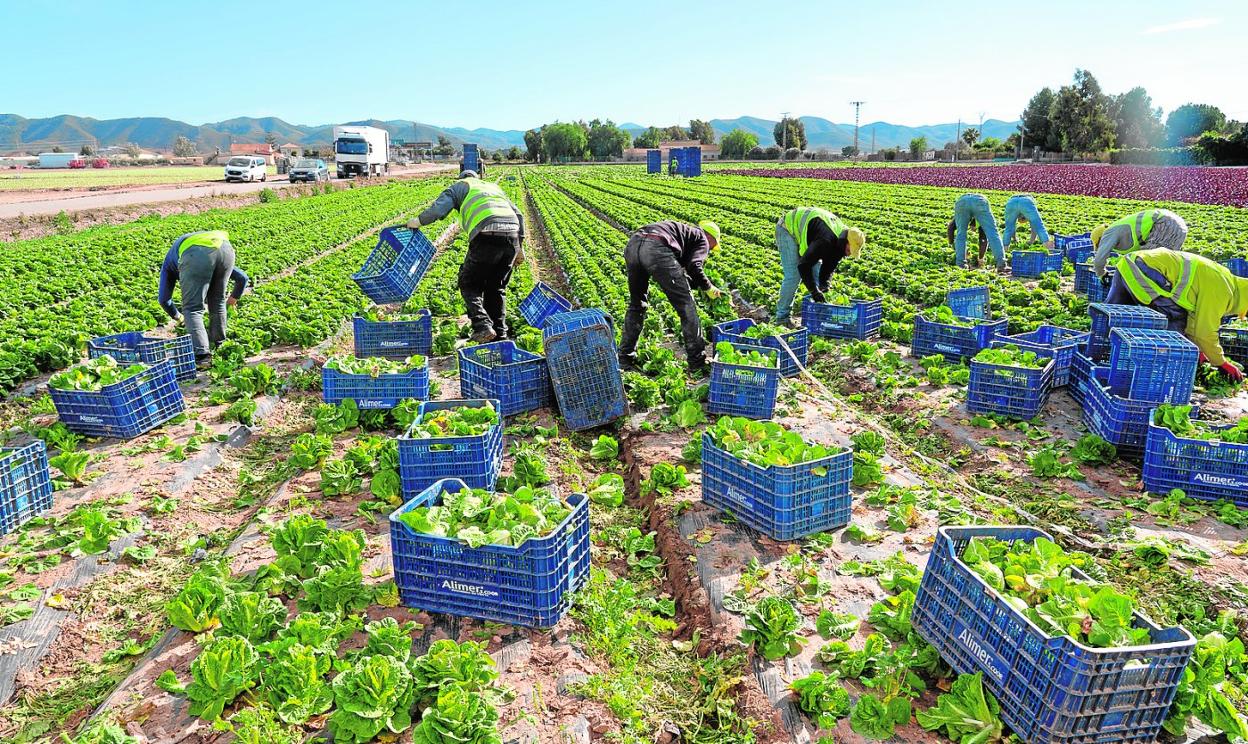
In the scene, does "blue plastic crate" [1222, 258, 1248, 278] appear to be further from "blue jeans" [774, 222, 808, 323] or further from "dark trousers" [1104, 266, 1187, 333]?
"blue jeans" [774, 222, 808, 323]

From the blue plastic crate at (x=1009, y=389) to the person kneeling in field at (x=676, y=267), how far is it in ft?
9.90

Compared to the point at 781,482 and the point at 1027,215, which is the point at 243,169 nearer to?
the point at 1027,215

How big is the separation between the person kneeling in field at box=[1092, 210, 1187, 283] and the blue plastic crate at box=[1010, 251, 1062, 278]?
17.8ft

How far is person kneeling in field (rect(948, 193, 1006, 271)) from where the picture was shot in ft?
50.3

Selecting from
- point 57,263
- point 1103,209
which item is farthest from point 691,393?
point 1103,209

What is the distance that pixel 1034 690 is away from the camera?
340 cm

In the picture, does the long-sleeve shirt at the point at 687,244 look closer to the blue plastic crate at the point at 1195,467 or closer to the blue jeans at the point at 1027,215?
the blue plastic crate at the point at 1195,467

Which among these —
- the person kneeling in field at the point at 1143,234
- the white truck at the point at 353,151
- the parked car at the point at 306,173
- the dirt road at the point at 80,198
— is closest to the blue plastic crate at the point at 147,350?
the person kneeling in field at the point at 1143,234

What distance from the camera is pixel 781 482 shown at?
5281mm

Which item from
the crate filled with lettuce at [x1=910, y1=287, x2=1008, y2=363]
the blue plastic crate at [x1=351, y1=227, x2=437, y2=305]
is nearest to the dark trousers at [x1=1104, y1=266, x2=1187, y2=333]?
the crate filled with lettuce at [x1=910, y1=287, x2=1008, y2=363]

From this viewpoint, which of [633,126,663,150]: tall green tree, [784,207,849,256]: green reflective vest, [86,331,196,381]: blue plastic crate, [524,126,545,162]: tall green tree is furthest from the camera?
[633,126,663,150]: tall green tree

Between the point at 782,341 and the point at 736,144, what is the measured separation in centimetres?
14654

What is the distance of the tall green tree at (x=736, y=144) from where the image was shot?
14376cm

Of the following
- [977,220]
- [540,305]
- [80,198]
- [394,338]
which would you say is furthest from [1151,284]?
[80,198]
